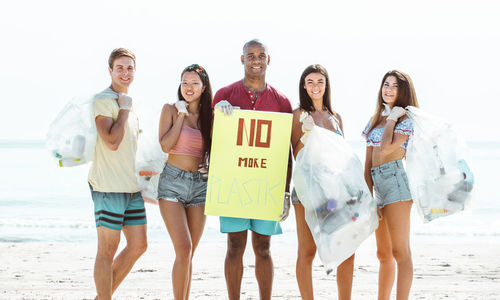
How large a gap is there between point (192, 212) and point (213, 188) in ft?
0.87

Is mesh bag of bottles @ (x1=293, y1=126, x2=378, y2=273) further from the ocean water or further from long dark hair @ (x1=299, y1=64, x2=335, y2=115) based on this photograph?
the ocean water

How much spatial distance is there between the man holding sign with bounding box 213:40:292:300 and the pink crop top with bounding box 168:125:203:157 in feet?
1.02

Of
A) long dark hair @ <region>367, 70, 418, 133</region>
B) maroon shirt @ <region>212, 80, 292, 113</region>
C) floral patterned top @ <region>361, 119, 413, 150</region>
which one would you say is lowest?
floral patterned top @ <region>361, 119, 413, 150</region>

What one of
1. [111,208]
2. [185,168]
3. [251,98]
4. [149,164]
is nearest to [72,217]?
[149,164]

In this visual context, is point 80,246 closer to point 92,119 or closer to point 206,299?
point 206,299

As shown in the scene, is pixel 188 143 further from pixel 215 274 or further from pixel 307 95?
pixel 215 274

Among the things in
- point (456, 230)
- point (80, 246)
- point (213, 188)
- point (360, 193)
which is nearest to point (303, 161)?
point (360, 193)

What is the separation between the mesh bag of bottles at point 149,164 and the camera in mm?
4227

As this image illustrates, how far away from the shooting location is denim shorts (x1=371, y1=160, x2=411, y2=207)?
404 cm

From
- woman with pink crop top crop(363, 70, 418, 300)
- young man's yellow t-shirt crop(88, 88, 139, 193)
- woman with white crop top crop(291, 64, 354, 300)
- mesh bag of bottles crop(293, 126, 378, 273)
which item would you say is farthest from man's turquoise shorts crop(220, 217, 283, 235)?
woman with pink crop top crop(363, 70, 418, 300)

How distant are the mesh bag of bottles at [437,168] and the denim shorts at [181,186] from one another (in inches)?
66.0

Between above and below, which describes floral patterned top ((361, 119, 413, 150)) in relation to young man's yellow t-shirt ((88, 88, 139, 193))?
above

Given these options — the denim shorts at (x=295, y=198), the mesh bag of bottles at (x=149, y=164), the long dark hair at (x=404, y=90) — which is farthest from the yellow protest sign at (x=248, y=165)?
the long dark hair at (x=404, y=90)

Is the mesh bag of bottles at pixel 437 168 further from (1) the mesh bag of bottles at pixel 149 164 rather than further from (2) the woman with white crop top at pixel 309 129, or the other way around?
(1) the mesh bag of bottles at pixel 149 164
